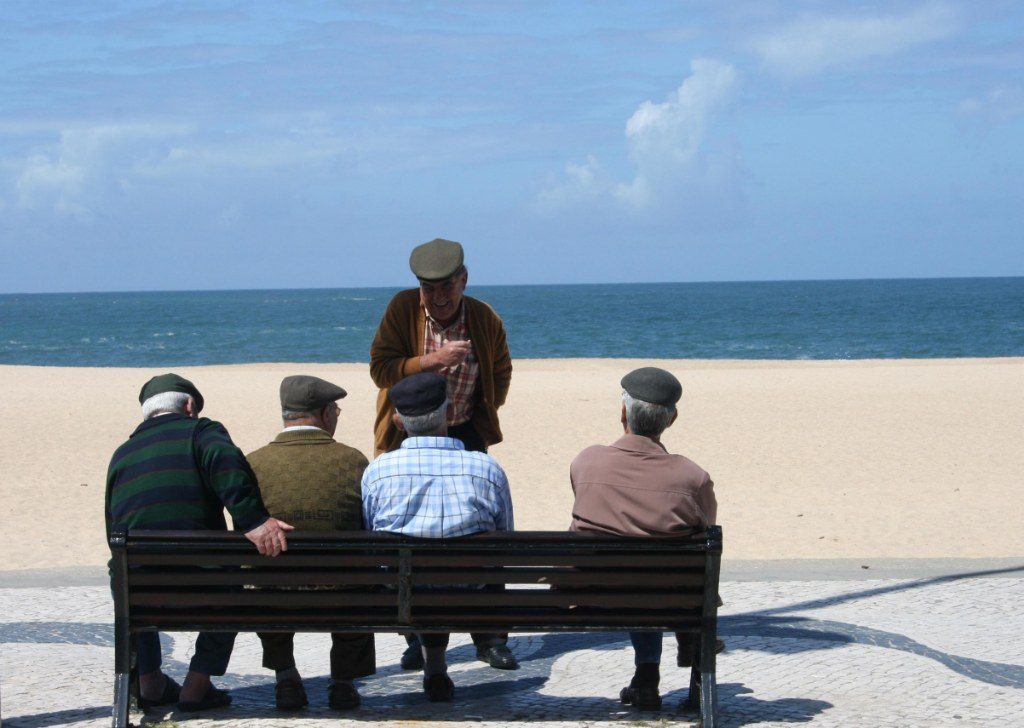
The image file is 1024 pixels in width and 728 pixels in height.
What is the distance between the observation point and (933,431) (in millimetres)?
15445

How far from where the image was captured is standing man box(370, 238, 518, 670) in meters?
5.29

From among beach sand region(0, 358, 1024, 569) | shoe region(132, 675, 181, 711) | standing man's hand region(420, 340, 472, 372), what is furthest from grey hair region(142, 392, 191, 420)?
beach sand region(0, 358, 1024, 569)

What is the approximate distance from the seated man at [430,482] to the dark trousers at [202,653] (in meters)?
0.68

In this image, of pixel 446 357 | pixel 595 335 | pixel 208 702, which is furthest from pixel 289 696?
pixel 595 335

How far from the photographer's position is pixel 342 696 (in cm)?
451

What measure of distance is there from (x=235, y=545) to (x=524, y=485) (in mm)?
7597

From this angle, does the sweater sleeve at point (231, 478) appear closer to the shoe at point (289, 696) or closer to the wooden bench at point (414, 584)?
the wooden bench at point (414, 584)

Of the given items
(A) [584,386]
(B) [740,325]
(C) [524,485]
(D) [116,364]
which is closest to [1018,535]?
(C) [524,485]

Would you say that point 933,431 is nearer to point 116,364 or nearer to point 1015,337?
point 116,364

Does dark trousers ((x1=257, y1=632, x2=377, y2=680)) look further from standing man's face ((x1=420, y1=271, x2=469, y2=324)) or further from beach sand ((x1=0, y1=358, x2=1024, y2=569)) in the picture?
beach sand ((x1=0, y1=358, x2=1024, y2=569))

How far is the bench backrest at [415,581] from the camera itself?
4109 mm

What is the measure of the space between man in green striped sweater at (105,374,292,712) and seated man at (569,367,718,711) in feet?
3.51

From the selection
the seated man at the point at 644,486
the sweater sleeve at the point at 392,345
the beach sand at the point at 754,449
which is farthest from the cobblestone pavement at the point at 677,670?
the beach sand at the point at 754,449

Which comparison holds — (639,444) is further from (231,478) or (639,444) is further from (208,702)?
(208,702)
